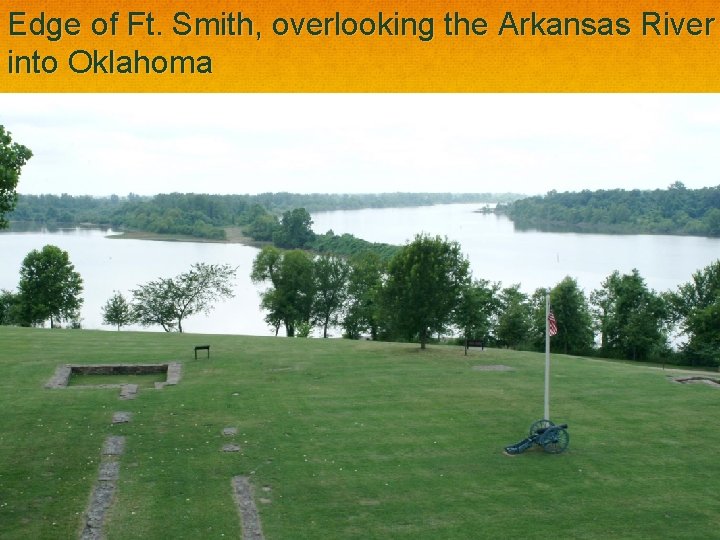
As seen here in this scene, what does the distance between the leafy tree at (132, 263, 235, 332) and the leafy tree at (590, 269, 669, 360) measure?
97.6 ft

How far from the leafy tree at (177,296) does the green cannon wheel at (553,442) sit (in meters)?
40.0

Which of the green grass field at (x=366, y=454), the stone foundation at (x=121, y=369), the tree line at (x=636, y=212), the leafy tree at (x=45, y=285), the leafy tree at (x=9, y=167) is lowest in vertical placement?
the green grass field at (x=366, y=454)

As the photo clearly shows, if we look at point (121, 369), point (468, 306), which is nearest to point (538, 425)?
point (468, 306)

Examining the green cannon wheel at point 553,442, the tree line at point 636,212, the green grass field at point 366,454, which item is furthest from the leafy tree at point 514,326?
the tree line at point 636,212

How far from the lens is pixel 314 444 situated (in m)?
16.6

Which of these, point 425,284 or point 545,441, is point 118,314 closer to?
point 425,284

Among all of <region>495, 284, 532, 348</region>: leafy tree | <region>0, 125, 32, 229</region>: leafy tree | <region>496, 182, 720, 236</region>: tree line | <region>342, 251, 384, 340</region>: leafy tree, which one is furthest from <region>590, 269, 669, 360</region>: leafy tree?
<region>496, 182, 720, 236</region>: tree line

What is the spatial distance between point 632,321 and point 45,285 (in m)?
40.9

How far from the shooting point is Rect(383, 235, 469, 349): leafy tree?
29453 millimetres

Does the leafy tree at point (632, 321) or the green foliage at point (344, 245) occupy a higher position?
the green foliage at point (344, 245)

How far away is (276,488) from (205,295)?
4155cm

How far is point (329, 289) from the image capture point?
183 feet

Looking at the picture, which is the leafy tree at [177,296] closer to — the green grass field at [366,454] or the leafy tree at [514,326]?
the leafy tree at [514,326]

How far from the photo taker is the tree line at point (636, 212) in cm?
11944
